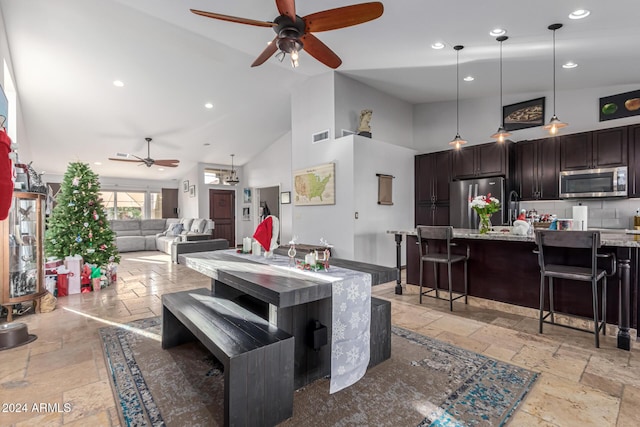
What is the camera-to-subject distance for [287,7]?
85.3 inches

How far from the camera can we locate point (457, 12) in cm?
303

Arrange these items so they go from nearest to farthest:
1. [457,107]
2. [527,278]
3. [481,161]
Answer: [527,278]
[481,161]
[457,107]

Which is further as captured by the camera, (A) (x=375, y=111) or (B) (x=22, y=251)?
(A) (x=375, y=111)

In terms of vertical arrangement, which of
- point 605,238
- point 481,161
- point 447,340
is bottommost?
point 447,340

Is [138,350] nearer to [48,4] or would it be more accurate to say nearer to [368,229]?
[368,229]

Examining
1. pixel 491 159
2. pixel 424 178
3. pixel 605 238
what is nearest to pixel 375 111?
pixel 424 178

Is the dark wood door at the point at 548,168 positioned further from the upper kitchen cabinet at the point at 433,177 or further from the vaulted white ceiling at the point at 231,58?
the upper kitchen cabinet at the point at 433,177

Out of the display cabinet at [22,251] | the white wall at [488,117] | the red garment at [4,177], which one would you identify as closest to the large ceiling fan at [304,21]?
the red garment at [4,177]

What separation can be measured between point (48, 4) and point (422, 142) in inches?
246

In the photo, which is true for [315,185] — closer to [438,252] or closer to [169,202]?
[438,252]

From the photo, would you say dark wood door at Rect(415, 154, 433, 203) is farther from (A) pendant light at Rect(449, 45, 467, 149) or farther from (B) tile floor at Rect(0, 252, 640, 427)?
(B) tile floor at Rect(0, 252, 640, 427)

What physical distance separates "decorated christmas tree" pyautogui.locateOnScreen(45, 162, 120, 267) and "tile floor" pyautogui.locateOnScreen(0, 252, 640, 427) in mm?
872

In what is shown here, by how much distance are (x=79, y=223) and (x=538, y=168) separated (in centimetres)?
721

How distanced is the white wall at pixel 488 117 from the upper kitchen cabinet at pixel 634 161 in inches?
13.7
